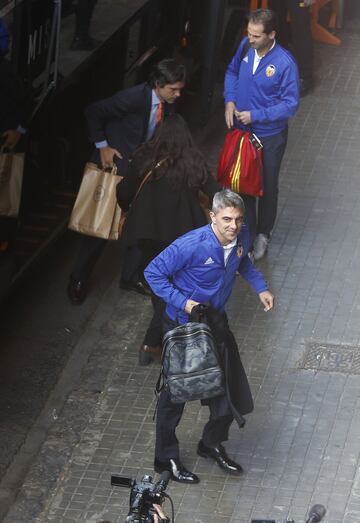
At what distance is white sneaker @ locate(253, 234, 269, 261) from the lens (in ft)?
34.3

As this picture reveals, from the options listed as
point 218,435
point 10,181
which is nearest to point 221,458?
point 218,435


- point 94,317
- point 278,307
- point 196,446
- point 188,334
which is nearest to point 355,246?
point 278,307

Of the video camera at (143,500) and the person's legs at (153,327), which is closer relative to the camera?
the video camera at (143,500)

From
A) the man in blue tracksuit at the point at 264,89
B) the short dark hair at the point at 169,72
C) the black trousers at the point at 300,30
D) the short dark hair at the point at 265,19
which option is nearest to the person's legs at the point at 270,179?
the man in blue tracksuit at the point at 264,89

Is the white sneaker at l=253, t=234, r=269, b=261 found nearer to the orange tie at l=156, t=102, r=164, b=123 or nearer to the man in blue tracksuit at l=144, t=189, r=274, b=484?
the orange tie at l=156, t=102, r=164, b=123

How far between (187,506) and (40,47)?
3264 mm

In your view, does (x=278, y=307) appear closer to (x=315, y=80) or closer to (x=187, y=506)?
(x=187, y=506)

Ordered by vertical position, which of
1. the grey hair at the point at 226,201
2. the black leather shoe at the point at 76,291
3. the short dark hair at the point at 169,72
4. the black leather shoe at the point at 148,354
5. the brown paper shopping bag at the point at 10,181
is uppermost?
the grey hair at the point at 226,201

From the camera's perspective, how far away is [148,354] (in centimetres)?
928

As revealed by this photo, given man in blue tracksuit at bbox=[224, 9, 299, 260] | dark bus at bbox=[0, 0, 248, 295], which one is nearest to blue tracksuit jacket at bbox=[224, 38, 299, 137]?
man in blue tracksuit at bbox=[224, 9, 299, 260]

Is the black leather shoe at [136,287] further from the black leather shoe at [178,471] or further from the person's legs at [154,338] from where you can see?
the black leather shoe at [178,471]

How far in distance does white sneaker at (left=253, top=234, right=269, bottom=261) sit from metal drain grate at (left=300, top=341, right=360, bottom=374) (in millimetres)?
1235

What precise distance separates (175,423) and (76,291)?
2644mm

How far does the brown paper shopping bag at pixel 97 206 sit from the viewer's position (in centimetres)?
960
